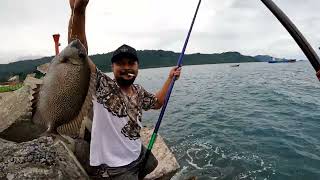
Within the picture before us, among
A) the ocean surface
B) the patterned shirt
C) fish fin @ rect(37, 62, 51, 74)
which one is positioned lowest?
the ocean surface

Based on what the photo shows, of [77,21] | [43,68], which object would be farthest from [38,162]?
[77,21]

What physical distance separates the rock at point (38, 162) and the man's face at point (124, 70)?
1348 mm

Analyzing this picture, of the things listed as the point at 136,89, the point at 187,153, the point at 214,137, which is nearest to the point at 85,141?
the point at 136,89

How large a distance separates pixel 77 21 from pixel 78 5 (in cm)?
17

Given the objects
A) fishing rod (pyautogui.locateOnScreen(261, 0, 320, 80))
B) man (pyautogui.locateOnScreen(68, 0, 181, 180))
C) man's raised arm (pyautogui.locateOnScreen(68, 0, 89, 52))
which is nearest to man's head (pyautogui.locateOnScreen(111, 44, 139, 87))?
man (pyautogui.locateOnScreen(68, 0, 181, 180))

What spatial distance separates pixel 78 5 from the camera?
3027mm

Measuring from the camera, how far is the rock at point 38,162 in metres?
4.66

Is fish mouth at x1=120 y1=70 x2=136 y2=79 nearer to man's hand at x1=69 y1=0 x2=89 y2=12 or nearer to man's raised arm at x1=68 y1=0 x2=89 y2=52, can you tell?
man's raised arm at x1=68 y1=0 x2=89 y2=52

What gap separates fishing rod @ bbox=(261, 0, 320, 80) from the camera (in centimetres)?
389

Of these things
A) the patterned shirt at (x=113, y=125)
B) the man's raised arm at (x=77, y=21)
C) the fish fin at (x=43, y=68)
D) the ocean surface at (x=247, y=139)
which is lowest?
the ocean surface at (x=247, y=139)

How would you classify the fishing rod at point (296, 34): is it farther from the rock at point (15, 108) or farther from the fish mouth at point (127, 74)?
the rock at point (15, 108)

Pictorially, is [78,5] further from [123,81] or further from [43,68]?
[123,81]

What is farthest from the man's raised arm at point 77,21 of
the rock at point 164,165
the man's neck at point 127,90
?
the rock at point 164,165

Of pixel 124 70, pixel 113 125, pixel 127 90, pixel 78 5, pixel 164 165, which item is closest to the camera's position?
pixel 78 5
